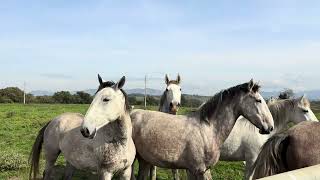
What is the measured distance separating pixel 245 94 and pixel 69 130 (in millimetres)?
2567

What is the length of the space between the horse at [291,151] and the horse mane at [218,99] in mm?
1150

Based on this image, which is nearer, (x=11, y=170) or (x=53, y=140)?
(x=53, y=140)

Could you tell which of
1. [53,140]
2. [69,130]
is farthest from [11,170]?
[69,130]

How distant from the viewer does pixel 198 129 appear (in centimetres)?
550

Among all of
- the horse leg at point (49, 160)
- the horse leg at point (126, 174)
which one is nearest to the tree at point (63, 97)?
the horse leg at point (49, 160)

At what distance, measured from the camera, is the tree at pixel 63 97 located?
40.5 metres

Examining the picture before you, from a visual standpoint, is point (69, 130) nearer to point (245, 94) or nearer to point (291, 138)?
point (245, 94)

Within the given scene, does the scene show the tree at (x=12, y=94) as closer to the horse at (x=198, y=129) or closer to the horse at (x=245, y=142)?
the horse at (x=245, y=142)

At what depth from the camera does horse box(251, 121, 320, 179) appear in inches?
163

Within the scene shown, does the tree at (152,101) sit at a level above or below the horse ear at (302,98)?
below

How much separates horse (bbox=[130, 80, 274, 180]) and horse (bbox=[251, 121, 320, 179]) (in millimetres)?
954

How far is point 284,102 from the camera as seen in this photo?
7625 mm

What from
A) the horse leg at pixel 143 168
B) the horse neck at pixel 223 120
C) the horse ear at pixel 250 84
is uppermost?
the horse ear at pixel 250 84

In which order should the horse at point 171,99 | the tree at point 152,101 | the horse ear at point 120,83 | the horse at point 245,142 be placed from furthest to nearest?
the tree at point 152,101
the horse at point 171,99
the horse at point 245,142
the horse ear at point 120,83
